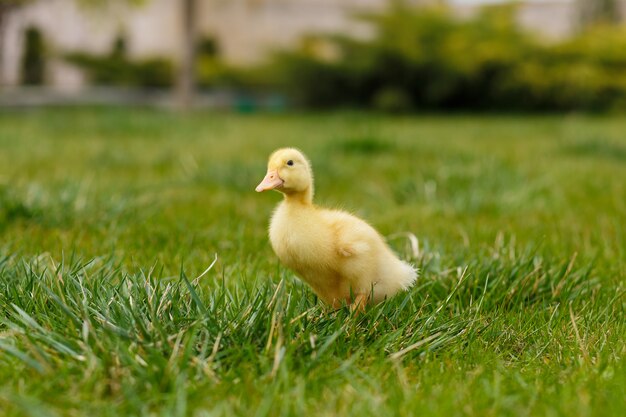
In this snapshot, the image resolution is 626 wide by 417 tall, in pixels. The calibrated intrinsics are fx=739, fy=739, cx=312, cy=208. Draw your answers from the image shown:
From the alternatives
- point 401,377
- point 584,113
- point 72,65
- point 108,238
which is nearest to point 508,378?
point 401,377

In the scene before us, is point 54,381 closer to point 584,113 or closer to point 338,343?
point 338,343

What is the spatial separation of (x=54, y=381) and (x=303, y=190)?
2.70 ft

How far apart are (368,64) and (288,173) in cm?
1369

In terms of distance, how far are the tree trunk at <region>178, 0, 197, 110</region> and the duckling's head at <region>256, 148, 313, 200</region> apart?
510 inches

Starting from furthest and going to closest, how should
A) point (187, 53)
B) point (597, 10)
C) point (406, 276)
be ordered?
point (597, 10), point (187, 53), point (406, 276)

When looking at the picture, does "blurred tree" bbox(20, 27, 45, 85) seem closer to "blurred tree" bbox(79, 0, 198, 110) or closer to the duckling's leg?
"blurred tree" bbox(79, 0, 198, 110)

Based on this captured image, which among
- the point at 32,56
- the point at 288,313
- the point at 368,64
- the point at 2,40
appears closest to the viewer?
the point at 288,313

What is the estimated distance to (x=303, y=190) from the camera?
2.06 metres

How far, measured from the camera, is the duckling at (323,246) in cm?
200

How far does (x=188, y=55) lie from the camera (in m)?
14.7

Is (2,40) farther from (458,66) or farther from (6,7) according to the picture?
(458,66)

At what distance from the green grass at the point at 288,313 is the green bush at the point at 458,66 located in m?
11.4

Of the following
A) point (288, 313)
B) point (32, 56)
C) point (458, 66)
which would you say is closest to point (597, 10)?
point (458, 66)

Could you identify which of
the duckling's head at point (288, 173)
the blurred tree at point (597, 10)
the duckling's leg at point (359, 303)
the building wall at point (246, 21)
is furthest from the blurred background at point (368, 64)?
the duckling's leg at point (359, 303)
